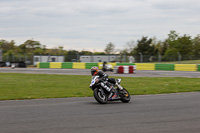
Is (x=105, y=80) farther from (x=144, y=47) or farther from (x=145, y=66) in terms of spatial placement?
(x=144, y=47)

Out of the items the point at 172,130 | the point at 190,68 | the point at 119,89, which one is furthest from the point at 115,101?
the point at 190,68

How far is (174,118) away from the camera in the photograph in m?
6.99

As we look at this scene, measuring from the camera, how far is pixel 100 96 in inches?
381

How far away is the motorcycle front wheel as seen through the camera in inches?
377

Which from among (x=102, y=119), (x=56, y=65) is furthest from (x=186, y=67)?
(x=102, y=119)

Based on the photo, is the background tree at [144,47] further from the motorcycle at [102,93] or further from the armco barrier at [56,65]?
the motorcycle at [102,93]

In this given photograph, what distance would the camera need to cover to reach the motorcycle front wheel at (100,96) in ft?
31.4

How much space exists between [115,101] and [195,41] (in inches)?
2678

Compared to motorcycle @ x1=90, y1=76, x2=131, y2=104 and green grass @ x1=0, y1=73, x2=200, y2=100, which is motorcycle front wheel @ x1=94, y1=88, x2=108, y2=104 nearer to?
motorcycle @ x1=90, y1=76, x2=131, y2=104

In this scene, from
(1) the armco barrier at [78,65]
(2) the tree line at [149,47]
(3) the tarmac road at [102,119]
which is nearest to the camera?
(3) the tarmac road at [102,119]

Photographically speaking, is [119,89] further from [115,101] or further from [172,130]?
[172,130]

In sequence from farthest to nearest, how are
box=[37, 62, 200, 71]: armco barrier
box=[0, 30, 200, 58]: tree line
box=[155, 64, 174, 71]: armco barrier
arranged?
box=[0, 30, 200, 58]: tree line, box=[155, 64, 174, 71]: armco barrier, box=[37, 62, 200, 71]: armco barrier

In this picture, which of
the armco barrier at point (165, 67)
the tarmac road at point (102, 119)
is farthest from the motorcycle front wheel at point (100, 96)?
the armco barrier at point (165, 67)

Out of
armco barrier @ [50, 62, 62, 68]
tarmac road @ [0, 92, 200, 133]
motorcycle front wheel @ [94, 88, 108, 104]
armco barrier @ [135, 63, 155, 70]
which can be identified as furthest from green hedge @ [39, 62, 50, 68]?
tarmac road @ [0, 92, 200, 133]
